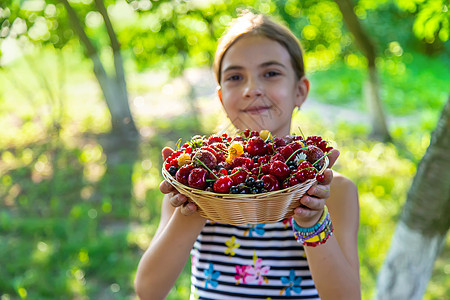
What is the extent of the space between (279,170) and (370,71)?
20.0ft

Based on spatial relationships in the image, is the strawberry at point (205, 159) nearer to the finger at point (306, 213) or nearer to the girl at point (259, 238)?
the girl at point (259, 238)

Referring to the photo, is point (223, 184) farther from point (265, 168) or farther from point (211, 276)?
point (211, 276)

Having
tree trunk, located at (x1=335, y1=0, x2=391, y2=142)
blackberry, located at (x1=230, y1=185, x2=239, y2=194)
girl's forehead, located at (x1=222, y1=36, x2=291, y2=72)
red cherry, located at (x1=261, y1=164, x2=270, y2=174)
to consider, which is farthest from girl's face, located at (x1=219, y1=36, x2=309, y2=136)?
tree trunk, located at (x1=335, y1=0, x2=391, y2=142)

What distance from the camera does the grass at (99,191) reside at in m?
3.54

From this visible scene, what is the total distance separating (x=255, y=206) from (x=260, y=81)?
0.63m

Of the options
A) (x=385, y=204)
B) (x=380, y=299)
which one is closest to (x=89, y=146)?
(x=385, y=204)

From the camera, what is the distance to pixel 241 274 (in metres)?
1.55

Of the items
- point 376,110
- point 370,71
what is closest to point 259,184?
point 370,71

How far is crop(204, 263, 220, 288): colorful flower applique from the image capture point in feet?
5.13

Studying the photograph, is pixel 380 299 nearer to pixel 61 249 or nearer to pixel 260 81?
pixel 260 81

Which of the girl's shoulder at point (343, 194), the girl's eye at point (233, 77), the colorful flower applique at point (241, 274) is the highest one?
the girl's eye at point (233, 77)

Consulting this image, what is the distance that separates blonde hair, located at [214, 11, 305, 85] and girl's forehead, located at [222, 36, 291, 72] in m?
0.02

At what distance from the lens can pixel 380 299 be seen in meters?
2.65

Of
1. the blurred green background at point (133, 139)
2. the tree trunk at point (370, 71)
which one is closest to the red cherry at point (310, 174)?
the blurred green background at point (133, 139)
